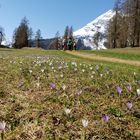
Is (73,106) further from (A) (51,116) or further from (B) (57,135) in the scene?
(B) (57,135)

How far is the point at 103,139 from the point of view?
4535 millimetres

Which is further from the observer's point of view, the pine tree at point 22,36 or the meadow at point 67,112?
the pine tree at point 22,36

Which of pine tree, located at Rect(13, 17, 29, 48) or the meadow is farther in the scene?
pine tree, located at Rect(13, 17, 29, 48)

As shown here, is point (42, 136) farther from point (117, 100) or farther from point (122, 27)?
point (122, 27)

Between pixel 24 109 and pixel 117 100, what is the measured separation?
1801mm

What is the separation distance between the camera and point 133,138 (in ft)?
15.4

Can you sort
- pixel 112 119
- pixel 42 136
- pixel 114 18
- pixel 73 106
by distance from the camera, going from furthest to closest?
pixel 114 18
pixel 73 106
pixel 112 119
pixel 42 136

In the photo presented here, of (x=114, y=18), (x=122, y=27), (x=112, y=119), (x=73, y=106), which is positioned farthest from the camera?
(x=114, y=18)

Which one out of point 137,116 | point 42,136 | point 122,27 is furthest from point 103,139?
point 122,27

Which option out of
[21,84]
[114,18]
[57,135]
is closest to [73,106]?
[57,135]

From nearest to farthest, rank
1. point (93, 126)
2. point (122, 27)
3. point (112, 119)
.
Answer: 1. point (93, 126)
2. point (112, 119)
3. point (122, 27)

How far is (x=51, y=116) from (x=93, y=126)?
2.15 feet

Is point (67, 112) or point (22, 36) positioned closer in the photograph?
point (67, 112)

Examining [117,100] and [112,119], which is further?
[117,100]
